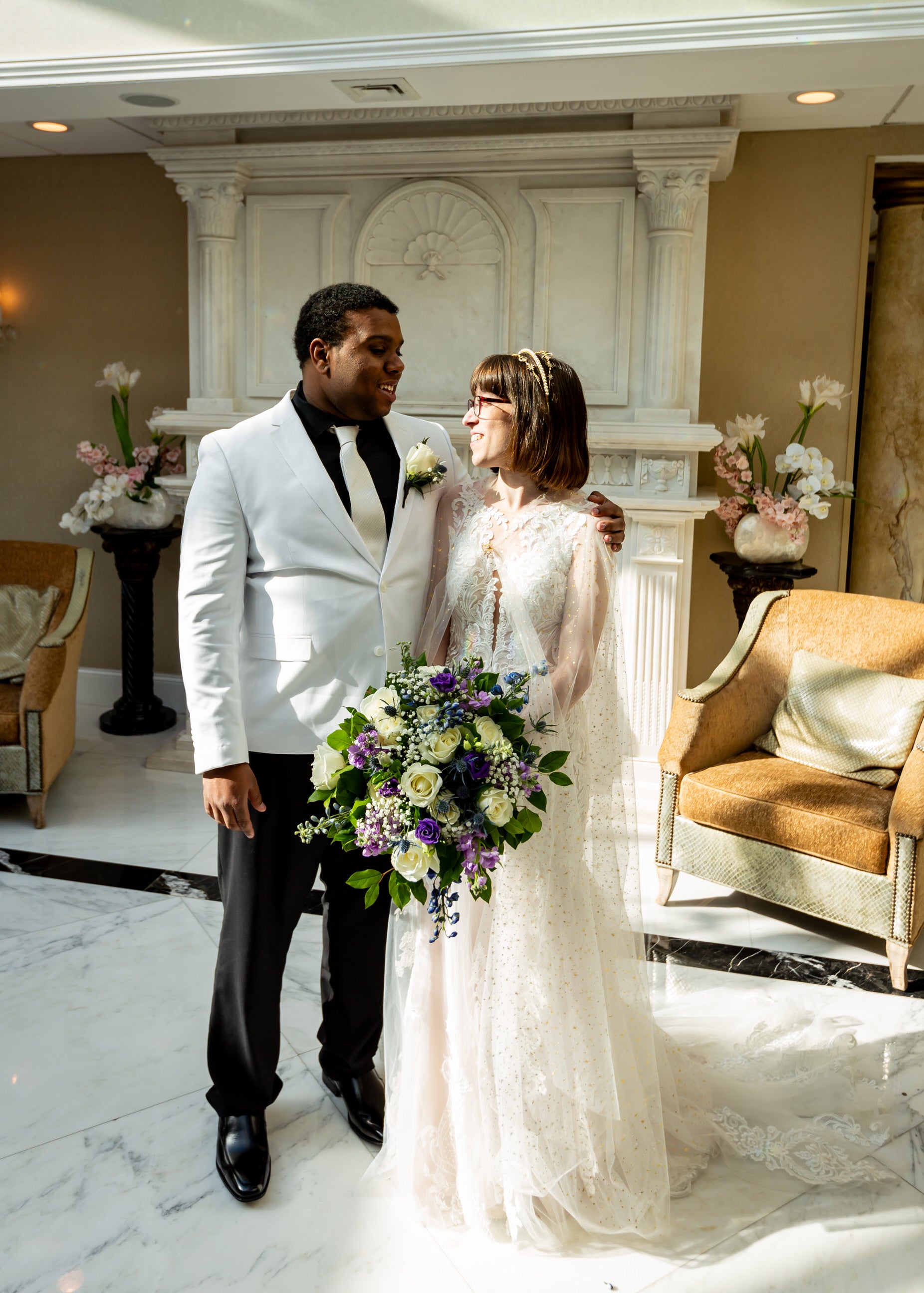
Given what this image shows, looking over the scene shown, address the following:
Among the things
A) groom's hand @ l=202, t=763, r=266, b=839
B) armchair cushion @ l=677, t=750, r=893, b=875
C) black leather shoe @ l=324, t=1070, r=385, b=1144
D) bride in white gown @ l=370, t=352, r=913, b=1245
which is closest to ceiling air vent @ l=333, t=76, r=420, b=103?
bride in white gown @ l=370, t=352, r=913, b=1245

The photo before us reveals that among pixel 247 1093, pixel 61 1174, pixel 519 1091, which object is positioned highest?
pixel 519 1091

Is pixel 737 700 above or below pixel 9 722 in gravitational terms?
above

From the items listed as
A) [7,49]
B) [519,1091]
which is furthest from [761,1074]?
[7,49]

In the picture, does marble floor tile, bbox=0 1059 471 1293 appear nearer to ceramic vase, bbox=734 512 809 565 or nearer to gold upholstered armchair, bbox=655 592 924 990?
gold upholstered armchair, bbox=655 592 924 990

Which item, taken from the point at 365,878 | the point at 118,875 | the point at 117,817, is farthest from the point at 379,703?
the point at 117,817

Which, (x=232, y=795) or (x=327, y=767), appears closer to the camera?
(x=327, y=767)

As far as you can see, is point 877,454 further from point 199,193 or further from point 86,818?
point 86,818

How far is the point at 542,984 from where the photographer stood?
2.10m

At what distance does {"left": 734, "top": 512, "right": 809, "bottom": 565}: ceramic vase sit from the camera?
4.52m

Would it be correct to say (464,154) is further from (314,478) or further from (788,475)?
(314,478)

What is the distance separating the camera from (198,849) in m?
4.05

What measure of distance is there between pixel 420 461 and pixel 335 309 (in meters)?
0.33

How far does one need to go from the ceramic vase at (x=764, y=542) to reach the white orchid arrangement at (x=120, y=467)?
265cm

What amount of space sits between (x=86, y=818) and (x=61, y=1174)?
2.19m
